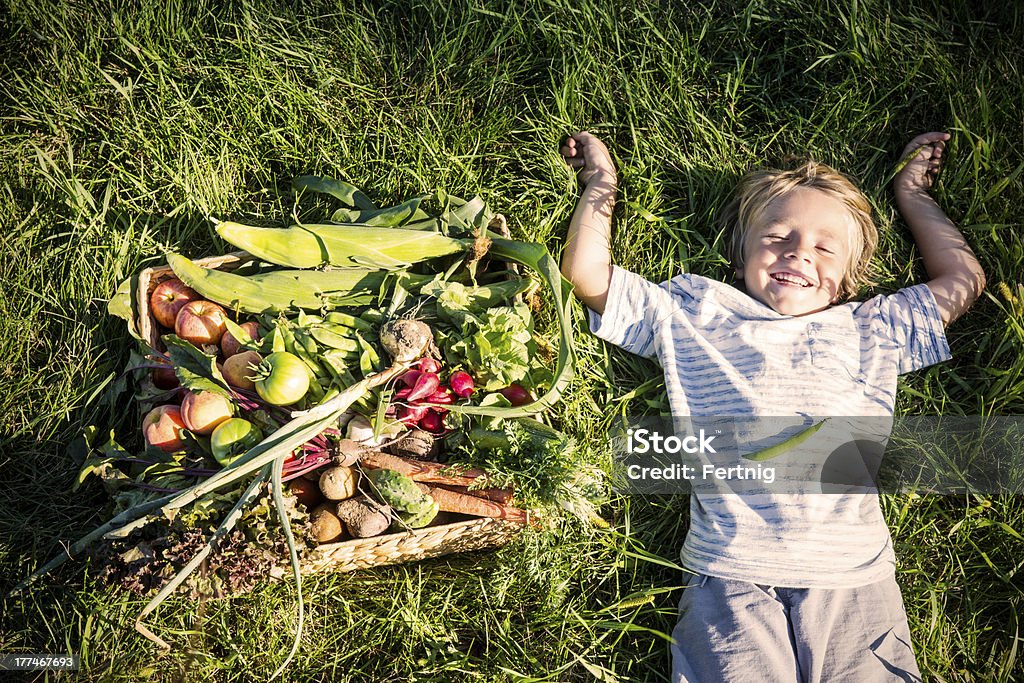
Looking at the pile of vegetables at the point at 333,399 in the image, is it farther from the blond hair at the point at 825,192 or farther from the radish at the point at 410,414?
the blond hair at the point at 825,192

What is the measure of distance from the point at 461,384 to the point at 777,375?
1105mm

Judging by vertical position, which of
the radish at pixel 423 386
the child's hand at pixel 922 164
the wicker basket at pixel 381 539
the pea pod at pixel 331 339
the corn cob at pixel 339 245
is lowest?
the wicker basket at pixel 381 539

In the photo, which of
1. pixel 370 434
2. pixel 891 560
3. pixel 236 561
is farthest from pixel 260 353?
pixel 891 560

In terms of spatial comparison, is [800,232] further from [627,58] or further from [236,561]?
[236,561]

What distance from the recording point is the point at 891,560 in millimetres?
2287

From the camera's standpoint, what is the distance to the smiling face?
2461 mm

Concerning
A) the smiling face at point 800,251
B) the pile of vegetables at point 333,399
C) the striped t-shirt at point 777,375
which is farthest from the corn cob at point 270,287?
the smiling face at point 800,251

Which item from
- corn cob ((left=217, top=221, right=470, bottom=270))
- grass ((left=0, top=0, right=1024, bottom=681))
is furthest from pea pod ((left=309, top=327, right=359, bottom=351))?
grass ((left=0, top=0, right=1024, bottom=681))

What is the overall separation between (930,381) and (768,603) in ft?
3.65

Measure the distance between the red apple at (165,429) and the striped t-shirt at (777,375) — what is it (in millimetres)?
1413

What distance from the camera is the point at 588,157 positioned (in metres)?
2.76

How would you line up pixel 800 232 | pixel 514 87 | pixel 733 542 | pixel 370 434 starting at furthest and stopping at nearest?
pixel 514 87
pixel 800 232
pixel 733 542
pixel 370 434

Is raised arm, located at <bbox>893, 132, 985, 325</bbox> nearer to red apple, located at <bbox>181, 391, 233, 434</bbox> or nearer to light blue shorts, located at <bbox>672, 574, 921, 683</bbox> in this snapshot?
light blue shorts, located at <bbox>672, 574, 921, 683</bbox>

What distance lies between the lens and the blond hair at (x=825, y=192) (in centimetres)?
260
